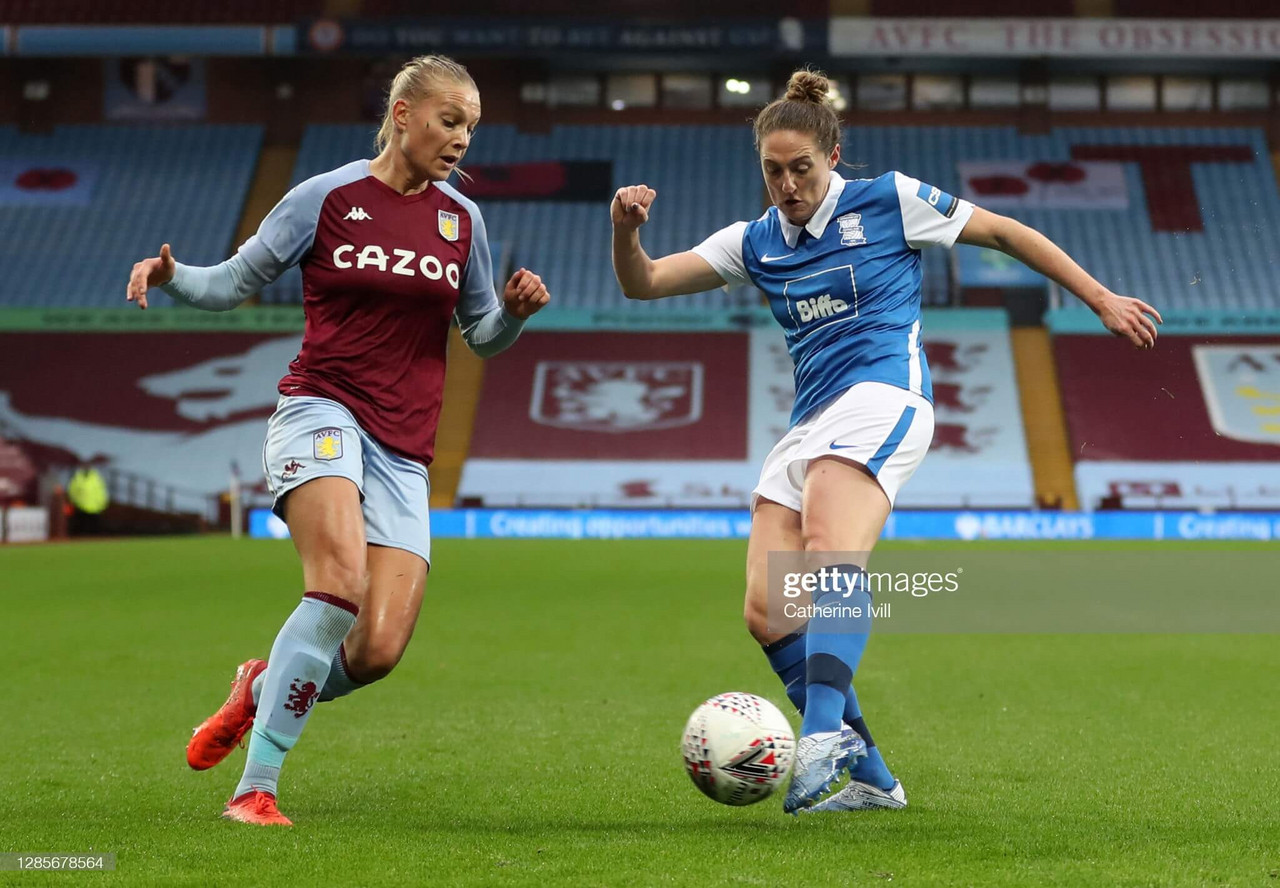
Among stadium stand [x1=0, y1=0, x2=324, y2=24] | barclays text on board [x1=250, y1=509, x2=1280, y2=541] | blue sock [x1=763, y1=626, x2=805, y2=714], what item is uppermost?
stadium stand [x1=0, y1=0, x2=324, y2=24]

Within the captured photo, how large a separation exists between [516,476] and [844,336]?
82.7ft

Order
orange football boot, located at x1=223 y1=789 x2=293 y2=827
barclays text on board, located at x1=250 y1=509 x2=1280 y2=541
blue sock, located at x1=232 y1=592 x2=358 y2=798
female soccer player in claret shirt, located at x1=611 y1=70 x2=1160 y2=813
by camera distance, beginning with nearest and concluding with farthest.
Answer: orange football boot, located at x1=223 y1=789 x2=293 y2=827 < blue sock, located at x1=232 y1=592 x2=358 y2=798 < female soccer player in claret shirt, located at x1=611 y1=70 x2=1160 y2=813 < barclays text on board, located at x1=250 y1=509 x2=1280 y2=541

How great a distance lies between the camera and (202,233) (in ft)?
112

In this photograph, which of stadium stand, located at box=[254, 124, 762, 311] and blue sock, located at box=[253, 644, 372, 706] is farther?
stadium stand, located at box=[254, 124, 762, 311]

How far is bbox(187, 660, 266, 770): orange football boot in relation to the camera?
427 centimetres

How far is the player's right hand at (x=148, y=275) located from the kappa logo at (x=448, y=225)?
838 mm

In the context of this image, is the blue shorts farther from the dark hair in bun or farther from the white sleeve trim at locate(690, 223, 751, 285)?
the dark hair in bun

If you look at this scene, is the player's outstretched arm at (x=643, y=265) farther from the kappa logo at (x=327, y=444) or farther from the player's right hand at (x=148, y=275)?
the player's right hand at (x=148, y=275)

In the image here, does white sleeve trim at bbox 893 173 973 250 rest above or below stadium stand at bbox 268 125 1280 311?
below

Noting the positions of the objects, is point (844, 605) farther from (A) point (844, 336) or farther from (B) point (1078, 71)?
(B) point (1078, 71)

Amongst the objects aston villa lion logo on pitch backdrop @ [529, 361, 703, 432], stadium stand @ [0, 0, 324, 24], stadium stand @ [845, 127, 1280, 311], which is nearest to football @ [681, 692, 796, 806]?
aston villa lion logo on pitch backdrop @ [529, 361, 703, 432]

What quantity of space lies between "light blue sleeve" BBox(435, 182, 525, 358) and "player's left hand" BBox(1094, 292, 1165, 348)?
1813 mm

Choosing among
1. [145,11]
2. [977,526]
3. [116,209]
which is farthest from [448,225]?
[116,209]

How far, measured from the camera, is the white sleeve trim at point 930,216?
4453 millimetres
